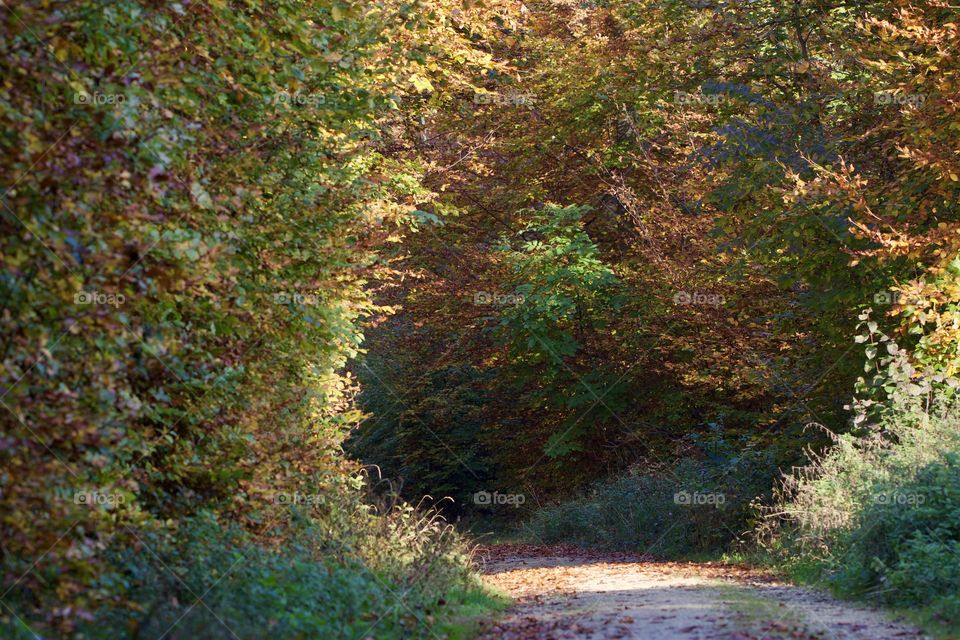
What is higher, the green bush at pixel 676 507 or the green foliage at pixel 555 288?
the green foliage at pixel 555 288

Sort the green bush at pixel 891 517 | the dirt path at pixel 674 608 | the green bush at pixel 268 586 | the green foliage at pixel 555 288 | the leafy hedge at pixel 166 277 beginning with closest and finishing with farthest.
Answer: the leafy hedge at pixel 166 277 < the green bush at pixel 268 586 < the dirt path at pixel 674 608 < the green bush at pixel 891 517 < the green foliage at pixel 555 288

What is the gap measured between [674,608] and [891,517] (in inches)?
107

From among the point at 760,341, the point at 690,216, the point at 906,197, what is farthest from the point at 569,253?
the point at 906,197

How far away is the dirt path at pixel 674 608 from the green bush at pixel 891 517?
1.55ft

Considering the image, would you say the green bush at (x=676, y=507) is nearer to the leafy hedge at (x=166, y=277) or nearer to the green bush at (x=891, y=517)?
the green bush at (x=891, y=517)

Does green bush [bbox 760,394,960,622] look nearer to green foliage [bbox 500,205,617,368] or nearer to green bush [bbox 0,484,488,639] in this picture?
green bush [bbox 0,484,488,639]

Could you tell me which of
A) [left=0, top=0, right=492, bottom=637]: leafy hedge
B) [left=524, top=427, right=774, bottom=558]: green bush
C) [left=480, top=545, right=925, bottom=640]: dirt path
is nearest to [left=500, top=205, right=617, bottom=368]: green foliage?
[left=524, top=427, right=774, bottom=558]: green bush

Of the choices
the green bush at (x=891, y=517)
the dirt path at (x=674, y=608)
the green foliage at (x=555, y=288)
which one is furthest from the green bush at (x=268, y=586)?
the green foliage at (x=555, y=288)

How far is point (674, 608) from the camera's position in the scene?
10.3 meters

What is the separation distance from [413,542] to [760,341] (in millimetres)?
10961

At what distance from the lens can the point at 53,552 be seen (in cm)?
646

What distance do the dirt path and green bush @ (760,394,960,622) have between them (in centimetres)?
47

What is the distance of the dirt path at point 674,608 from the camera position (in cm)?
876

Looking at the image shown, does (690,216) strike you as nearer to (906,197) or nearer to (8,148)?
(906,197)
